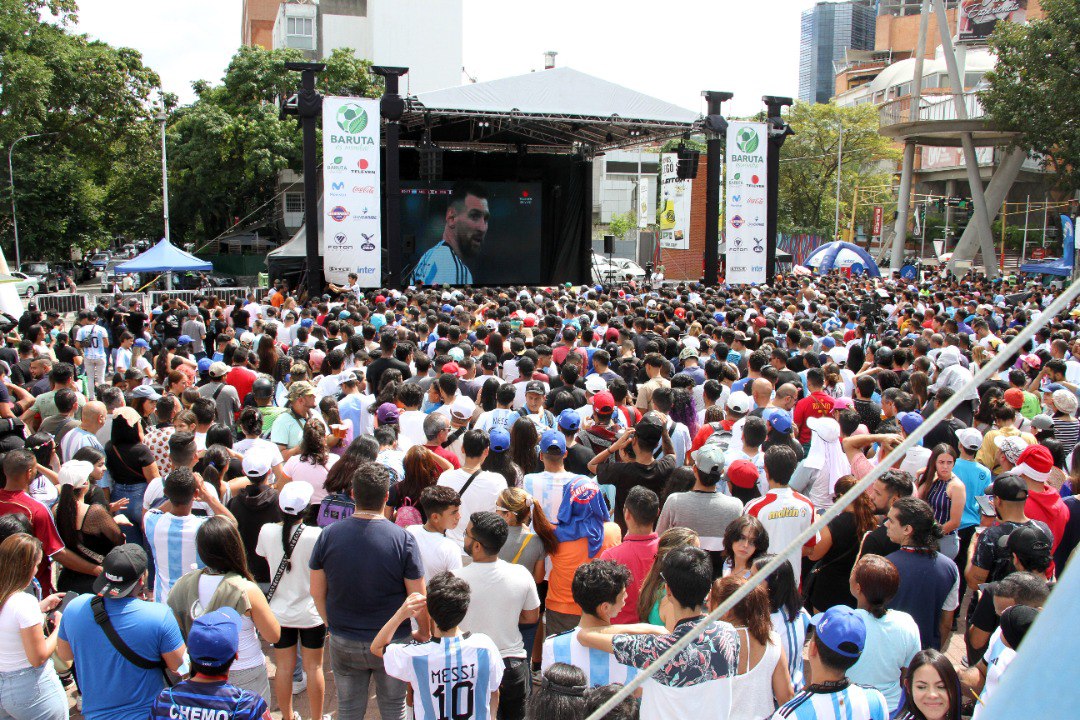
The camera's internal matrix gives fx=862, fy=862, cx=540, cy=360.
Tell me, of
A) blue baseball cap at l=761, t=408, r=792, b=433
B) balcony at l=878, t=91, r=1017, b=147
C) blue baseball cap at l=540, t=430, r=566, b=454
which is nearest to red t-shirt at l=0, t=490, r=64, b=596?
blue baseball cap at l=540, t=430, r=566, b=454

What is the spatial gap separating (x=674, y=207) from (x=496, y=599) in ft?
56.3

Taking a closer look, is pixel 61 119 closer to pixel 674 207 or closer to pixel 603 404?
pixel 674 207

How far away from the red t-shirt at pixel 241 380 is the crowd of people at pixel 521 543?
0.02m

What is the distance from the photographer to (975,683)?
3.11 m

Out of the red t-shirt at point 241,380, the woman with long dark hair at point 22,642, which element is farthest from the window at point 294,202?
the woman with long dark hair at point 22,642

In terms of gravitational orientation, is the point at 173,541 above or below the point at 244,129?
below

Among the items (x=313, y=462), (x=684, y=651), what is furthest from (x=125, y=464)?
(x=684, y=651)

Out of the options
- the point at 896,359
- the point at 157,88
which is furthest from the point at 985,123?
the point at 157,88

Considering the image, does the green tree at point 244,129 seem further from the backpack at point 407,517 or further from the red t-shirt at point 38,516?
the backpack at point 407,517

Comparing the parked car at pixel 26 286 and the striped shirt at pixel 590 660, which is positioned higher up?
the parked car at pixel 26 286

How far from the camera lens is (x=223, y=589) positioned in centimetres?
341

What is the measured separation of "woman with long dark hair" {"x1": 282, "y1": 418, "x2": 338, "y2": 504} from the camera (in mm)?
4738

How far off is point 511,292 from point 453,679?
11.7 m

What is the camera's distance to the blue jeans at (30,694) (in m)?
3.29
